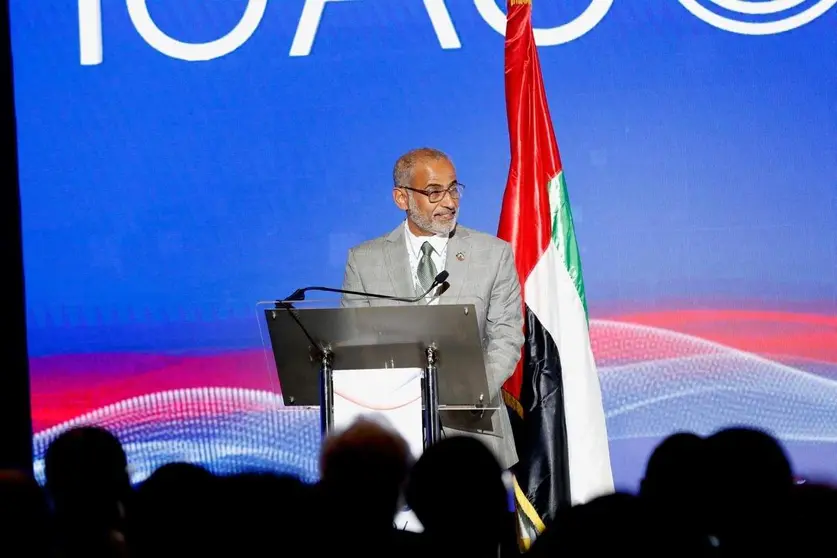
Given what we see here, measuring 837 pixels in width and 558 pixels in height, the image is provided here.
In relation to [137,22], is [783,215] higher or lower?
lower

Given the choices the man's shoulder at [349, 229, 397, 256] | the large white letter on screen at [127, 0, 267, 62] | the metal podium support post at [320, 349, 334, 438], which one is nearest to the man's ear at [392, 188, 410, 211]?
the man's shoulder at [349, 229, 397, 256]

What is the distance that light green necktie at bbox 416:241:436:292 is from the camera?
402cm

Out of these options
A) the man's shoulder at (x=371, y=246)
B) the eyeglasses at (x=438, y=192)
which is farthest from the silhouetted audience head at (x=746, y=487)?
the man's shoulder at (x=371, y=246)

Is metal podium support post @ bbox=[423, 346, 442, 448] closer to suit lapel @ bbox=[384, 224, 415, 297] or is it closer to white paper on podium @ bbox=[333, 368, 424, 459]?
white paper on podium @ bbox=[333, 368, 424, 459]

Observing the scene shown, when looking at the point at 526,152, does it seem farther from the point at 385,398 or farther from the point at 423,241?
the point at 385,398

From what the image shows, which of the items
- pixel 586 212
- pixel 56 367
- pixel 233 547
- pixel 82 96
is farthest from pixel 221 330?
pixel 233 547

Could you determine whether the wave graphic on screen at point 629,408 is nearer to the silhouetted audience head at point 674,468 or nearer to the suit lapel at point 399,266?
the suit lapel at point 399,266

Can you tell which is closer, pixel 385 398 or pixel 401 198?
pixel 385 398

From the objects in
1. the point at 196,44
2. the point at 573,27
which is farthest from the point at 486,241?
the point at 196,44

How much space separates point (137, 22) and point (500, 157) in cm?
193

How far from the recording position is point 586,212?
5.36 m

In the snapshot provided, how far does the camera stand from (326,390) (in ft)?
11.6

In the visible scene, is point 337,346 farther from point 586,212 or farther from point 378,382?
point 586,212

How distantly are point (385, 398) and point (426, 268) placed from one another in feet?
2.18
